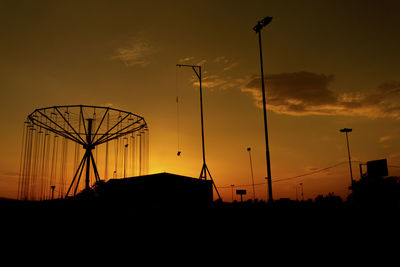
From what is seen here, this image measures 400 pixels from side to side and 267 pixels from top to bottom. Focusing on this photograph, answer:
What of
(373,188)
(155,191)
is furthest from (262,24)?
(373,188)

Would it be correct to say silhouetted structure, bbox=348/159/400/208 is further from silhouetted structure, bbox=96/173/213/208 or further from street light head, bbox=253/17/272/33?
street light head, bbox=253/17/272/33

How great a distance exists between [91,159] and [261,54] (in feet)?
97.2

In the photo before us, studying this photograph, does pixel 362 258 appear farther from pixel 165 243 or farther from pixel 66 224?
pixel 66 224

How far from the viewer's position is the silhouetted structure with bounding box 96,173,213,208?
116ft

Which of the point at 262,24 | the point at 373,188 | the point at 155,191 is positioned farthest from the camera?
the point at 373,188

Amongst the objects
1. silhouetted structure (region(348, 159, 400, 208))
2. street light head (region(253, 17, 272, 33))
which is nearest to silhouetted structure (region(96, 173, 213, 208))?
street light head (region(253, 17, 272, 33))

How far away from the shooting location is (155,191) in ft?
116

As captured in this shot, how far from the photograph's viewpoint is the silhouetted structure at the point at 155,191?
116 ft

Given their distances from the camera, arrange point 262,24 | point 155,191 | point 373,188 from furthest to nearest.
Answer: point 373,188 → point 155,191 → point 262,24

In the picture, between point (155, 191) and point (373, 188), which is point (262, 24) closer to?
point (155, 191)

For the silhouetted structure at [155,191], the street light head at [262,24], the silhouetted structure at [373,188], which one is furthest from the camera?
the silhouetted structure at [373,188]

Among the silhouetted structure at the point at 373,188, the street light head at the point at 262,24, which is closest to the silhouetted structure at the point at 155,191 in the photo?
the street light head at the point at 262,24

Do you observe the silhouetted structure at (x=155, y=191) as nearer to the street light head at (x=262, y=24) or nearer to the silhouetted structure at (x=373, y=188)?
the street light head at (x=262, y=24)

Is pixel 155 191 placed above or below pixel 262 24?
below
